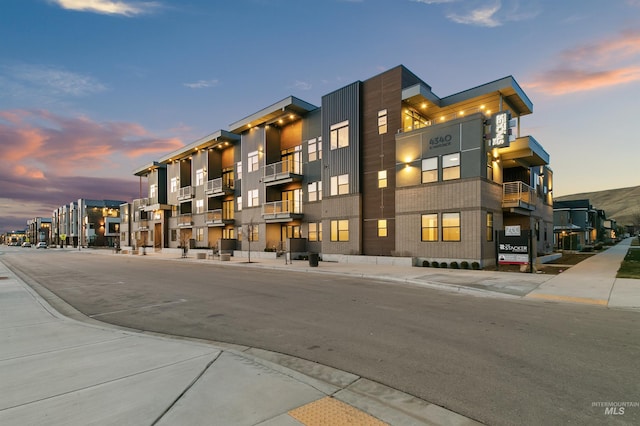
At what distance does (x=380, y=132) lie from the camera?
2655 centimetres

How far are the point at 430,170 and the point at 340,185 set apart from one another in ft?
27.7

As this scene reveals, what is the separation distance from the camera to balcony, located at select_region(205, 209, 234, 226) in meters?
40.4

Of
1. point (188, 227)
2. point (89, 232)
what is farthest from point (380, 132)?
point (89, 232)

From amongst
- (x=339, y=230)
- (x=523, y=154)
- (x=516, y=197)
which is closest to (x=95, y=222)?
(x=339, y=230)

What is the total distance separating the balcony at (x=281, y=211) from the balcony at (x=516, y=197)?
1793 cm

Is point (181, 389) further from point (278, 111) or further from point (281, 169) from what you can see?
point (278, 111)

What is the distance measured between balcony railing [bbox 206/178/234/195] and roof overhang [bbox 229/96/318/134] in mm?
7936

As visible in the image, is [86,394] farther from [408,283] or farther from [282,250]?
[282,250]

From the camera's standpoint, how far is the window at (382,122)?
26.2 metres

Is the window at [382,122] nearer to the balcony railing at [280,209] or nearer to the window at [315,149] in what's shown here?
the window at [315,149]

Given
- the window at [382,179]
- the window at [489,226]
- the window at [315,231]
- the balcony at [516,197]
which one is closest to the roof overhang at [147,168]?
the window at [315,231]

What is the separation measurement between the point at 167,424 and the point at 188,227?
48228mm

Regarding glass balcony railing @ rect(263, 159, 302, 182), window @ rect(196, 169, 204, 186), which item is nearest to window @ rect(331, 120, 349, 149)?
glass balcony railing @ rect(263, 159, 302, 182)

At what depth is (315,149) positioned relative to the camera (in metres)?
32.0
